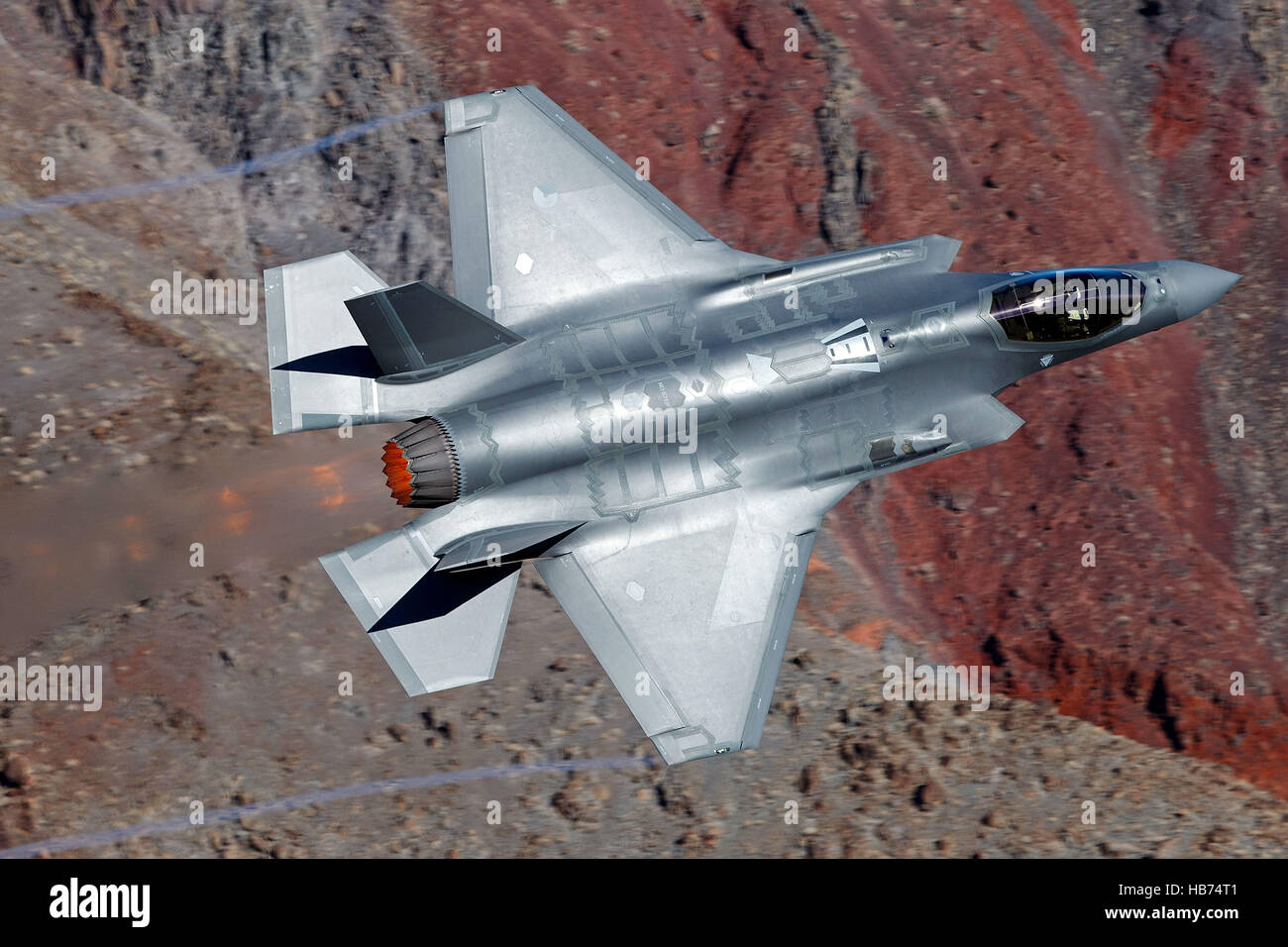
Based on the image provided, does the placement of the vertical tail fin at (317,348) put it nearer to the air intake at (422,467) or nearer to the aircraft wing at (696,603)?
the air intake at (422,467)

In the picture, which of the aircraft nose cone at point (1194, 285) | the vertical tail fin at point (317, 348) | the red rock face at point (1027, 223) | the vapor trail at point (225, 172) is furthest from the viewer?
the vapor trail at point (225, 172)

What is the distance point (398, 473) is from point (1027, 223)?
46.9 ft

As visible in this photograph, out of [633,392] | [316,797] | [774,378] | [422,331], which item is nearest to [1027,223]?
[774,378]

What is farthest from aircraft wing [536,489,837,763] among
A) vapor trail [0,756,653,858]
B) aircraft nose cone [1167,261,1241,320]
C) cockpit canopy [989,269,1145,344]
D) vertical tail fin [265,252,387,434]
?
aircraft nose cone [1167,261,1241,320]

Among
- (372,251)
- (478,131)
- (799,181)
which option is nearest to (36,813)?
(372,251)

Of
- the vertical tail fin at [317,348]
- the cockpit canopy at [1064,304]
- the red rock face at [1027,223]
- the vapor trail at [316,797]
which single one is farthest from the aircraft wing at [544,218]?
the vapor trail at [316,797]

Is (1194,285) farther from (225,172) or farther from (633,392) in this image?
(225,172)

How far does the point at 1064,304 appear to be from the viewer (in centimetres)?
1686

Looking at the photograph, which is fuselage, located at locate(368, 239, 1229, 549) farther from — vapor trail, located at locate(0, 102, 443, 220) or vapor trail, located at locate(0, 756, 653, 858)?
vapor trail, located at locate(0, 102, 443, 220)

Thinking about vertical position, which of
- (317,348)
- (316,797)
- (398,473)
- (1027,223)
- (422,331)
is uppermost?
(422,331)

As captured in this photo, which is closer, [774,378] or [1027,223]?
[774,378]

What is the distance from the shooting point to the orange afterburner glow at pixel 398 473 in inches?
601

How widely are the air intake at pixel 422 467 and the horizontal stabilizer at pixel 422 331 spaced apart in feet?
3.63

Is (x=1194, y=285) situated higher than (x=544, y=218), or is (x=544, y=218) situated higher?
(x=544, y=218)
